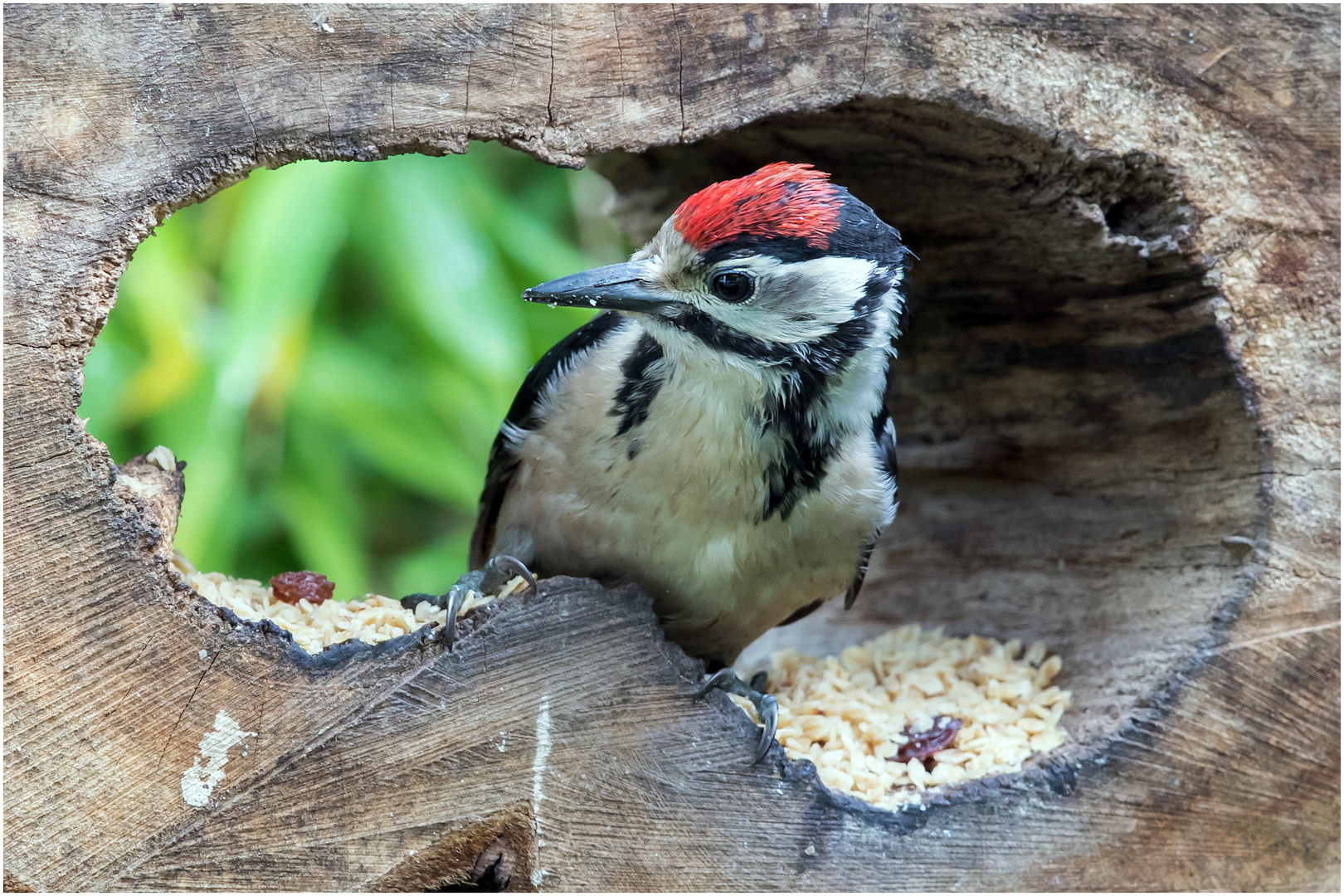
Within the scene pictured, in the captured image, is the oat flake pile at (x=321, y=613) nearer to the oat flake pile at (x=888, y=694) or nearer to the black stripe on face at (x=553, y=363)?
the oat flake pile at (x=888, y=694)

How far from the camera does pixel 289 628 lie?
1.94 m

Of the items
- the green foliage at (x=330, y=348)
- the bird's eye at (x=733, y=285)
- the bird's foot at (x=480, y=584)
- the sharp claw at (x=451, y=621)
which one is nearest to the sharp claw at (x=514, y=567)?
the bird's foot at (x=480, y=584)

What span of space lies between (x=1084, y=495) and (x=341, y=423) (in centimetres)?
231

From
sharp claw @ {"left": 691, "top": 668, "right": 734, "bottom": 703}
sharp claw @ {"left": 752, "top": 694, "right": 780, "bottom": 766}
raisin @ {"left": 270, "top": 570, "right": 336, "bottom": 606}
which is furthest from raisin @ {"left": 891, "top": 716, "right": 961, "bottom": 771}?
raisin @ {"left": 270, "top": 570, "right": 336, "bottom": 606}

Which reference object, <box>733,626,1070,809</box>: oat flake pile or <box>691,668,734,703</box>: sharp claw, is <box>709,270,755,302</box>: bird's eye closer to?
<box>691,668,734,703</box>: sharp claw

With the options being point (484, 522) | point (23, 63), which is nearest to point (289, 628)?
point (484, 522)

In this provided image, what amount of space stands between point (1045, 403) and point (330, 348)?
2291 mm

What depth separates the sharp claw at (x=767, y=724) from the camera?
6.61 ft

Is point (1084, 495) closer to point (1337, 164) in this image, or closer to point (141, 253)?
point (1337, 164)

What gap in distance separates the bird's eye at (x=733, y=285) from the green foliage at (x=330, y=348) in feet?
5.32

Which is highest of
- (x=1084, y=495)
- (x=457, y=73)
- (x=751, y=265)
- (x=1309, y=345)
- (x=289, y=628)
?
(x=457, y=73)

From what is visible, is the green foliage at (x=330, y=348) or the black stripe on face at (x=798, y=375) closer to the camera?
the black stripe on face at (x=798, y=375)

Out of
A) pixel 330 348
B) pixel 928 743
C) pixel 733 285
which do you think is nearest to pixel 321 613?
pixel 733 285

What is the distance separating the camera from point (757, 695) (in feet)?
7.39
